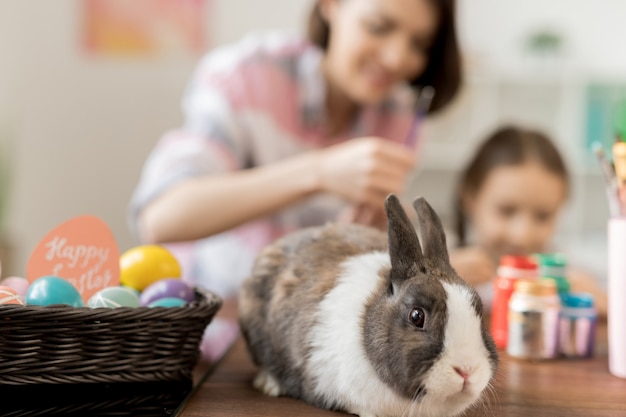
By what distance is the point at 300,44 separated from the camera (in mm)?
1665

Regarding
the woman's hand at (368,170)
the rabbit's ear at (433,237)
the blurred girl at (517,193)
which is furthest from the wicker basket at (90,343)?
the blurred girl at (517,193)

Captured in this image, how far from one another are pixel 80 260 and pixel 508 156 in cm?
131

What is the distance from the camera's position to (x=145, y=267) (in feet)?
2.71

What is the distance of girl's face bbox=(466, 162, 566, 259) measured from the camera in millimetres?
1713

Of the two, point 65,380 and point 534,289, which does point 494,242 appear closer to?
point 534,289

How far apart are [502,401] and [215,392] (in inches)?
11.6

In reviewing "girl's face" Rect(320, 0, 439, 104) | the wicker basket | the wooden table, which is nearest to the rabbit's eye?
the wooden table

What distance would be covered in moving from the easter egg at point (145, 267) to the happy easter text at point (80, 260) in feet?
0.23

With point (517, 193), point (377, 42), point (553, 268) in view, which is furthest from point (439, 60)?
point (553, 268)

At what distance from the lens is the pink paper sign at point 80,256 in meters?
0.73

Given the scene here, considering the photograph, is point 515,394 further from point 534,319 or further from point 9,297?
point 9,297

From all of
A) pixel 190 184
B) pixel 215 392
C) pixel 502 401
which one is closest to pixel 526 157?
pixel 190 184

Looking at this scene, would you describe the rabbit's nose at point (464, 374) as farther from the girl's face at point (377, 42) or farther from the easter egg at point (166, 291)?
the girl's face at point (377, 42)

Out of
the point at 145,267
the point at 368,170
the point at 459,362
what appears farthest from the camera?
the point at 368,170
